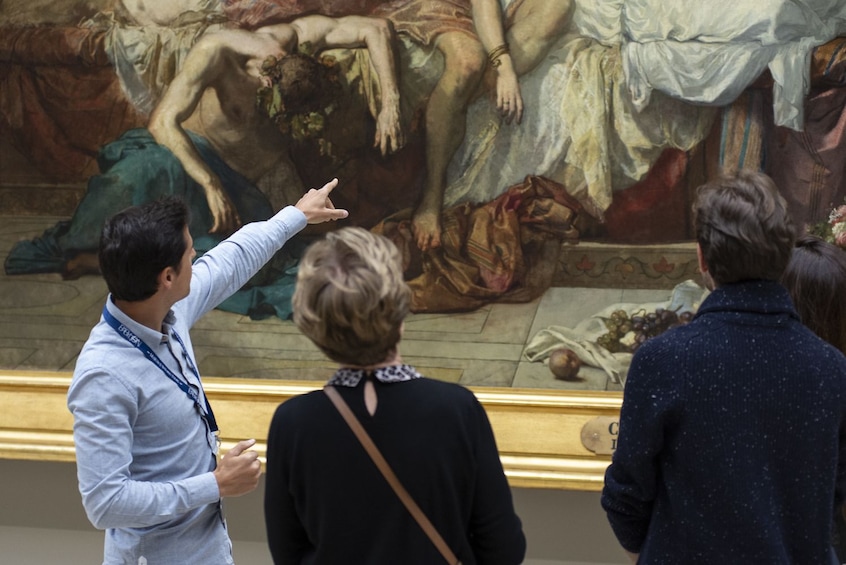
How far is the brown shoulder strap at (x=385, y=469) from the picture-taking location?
7.91 feet

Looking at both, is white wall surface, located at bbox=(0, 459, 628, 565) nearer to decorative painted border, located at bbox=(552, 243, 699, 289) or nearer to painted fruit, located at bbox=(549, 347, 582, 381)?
painted fruit, located at bbox=(549, 347, 582, 381)

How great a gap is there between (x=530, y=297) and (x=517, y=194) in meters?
0.64

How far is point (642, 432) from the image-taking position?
2689mm

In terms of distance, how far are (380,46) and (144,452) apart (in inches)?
128

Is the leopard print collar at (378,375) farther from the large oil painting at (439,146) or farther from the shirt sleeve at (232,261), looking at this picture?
the large oil painting at (439,146)

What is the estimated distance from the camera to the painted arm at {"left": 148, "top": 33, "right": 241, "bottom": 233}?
6.00 metres

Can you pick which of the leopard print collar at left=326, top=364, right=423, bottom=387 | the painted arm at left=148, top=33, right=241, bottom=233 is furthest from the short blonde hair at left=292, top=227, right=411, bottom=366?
the painted arm at left=148, top=33, right=241, bottom=233

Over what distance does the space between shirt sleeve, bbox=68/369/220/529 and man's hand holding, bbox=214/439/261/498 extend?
0.66ft

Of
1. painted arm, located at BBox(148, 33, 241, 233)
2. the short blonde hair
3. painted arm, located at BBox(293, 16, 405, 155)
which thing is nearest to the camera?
the short blonde hair

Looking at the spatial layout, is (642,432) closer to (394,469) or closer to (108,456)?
(394,469)

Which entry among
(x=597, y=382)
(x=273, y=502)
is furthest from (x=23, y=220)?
(x=273, y=502)

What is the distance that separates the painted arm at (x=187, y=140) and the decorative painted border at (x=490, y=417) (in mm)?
1086

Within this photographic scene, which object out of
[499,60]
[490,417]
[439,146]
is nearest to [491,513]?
[490,417]

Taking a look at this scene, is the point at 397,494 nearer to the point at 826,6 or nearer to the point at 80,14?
the point at 826,6
